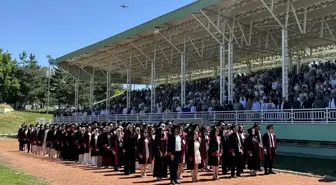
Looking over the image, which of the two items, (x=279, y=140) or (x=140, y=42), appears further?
(x=140, y=42)

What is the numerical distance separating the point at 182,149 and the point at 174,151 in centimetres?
32

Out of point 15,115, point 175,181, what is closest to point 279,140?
point 175,181

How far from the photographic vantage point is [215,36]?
26266 millimetres

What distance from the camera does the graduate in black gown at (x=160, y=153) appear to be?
1307 cm

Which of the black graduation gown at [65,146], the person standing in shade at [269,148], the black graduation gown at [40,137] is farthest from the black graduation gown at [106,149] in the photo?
the black graduation gown at [40,137]

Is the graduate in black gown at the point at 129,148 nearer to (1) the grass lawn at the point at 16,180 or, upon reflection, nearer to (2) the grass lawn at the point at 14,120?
(1) the grass lawn at the point at 16,180

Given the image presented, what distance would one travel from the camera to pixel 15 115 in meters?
58.5

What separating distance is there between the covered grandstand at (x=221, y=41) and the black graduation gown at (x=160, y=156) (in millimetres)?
10004

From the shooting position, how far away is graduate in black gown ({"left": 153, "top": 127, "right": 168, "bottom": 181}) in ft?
42.9

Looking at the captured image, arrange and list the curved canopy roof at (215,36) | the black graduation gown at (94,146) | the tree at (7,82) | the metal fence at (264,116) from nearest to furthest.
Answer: the metal fence at (264,116)
the black graduation gown at (94,146)
the curved canopy roof at (215,36)
the tree at (7,82)

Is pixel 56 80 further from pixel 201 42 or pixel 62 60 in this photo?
pixel 201 42

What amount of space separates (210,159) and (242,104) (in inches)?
395

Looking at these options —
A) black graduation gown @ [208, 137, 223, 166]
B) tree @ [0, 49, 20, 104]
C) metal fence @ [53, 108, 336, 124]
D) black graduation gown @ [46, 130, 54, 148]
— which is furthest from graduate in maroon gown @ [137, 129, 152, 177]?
tree @ [0, 49, 20, 104]

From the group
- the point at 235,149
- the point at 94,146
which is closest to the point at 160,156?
the point at 235,149
